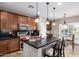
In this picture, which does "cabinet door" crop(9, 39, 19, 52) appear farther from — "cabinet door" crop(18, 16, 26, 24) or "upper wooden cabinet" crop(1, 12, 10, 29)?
"cabinet door" crop(18, 16, 26, 24)

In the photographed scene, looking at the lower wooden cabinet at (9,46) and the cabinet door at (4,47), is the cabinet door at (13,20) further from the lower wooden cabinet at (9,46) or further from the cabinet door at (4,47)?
the cabinet door at (4,47)

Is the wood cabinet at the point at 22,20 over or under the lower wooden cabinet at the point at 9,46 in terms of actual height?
over

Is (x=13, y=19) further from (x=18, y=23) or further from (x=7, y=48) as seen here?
(x=7, y=48)

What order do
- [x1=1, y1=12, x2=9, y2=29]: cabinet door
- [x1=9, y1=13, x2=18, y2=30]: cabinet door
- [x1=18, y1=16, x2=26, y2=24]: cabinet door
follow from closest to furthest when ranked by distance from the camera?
1. [x1=1, y1=12, x2=9, y2=29]: cabinet door
2. [x1=9, y1=13, x2=18, y2=30]: cabinet door
3. [x1=18, y1=16, x2=26, y2=24]: cabinet door

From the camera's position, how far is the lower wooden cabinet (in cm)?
400

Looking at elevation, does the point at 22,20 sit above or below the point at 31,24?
above

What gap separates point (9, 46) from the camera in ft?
14.1

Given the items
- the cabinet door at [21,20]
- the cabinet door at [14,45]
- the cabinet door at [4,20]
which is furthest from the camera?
the cabinet door at [21,20]

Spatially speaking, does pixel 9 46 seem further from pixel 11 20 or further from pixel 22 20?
pixel 22 20

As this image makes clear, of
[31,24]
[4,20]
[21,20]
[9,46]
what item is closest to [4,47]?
[9,46]

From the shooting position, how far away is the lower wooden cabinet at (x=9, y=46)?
13.1 ft

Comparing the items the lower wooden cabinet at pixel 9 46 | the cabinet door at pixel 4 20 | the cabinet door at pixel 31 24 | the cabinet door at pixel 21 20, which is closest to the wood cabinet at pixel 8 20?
the cabinet door at pixel 4 20

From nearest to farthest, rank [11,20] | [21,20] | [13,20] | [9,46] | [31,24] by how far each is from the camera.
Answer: [9,46] < [11,20] < [13,20] < [21,20] < [31,24]

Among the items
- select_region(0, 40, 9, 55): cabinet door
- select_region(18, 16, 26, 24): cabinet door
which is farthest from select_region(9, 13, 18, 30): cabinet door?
select_region(0, 40, 9, 55): cabinet door
